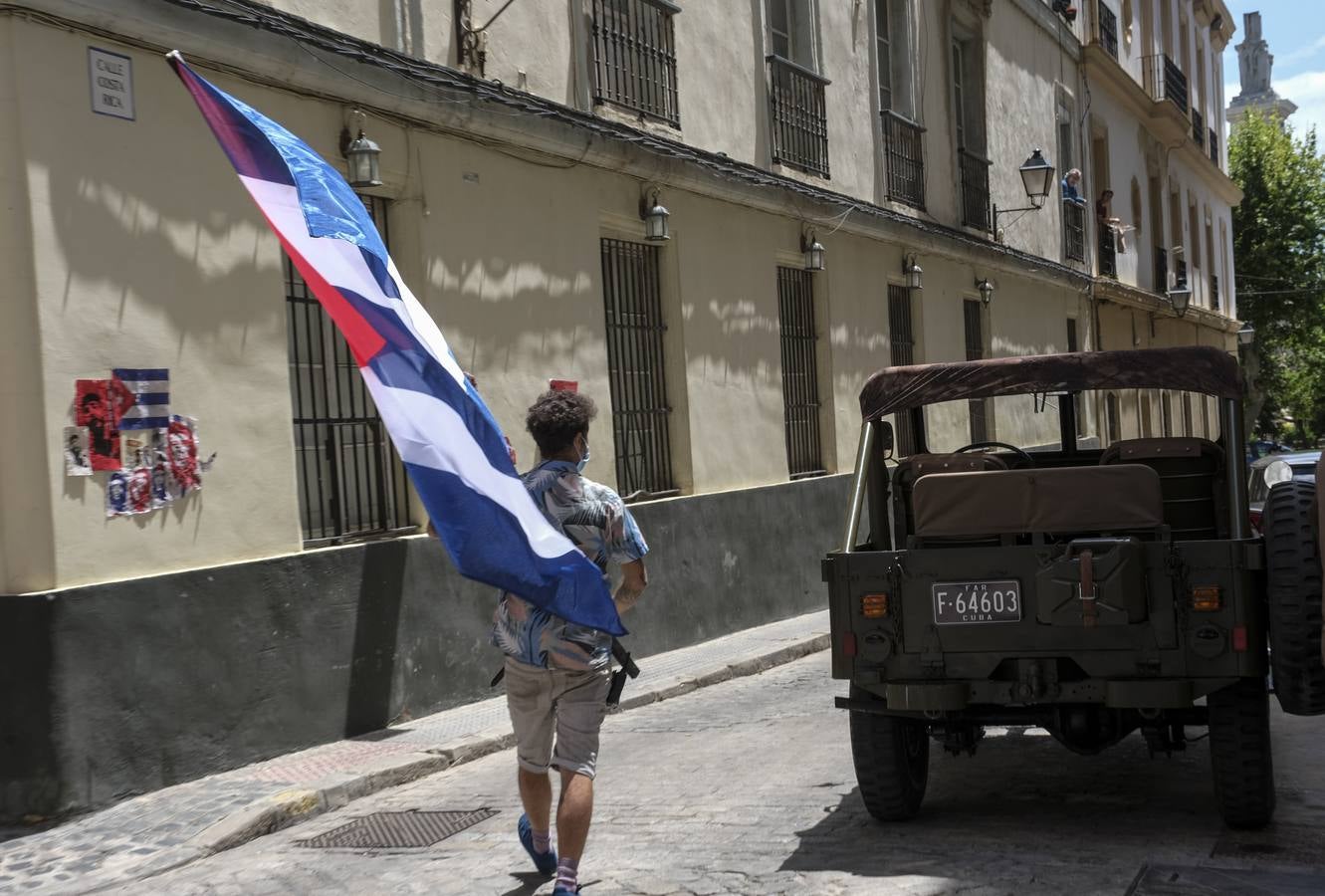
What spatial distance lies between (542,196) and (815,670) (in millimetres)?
4023

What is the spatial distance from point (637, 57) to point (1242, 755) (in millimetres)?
8252

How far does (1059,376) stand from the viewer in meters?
6.18

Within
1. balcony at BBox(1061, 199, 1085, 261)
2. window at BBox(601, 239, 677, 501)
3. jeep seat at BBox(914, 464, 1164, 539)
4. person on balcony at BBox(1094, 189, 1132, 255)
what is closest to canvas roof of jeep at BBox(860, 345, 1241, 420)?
jeep seat at BBox(914, 464, 1164, 539)

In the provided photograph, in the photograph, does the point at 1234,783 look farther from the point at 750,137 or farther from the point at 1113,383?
the point at 750,137

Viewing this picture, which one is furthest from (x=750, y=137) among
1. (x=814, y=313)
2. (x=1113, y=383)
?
(x=1113, y=383)

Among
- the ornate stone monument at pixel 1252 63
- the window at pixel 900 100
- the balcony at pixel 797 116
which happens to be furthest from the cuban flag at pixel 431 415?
the ornate stone monument at pixel 1252 63

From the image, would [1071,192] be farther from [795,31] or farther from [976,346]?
[795,31]

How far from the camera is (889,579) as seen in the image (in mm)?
5664

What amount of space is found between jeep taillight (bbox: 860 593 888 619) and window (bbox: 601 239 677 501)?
5.72 meters

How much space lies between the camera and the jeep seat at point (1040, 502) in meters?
5.57

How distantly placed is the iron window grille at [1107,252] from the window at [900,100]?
9.76 metres

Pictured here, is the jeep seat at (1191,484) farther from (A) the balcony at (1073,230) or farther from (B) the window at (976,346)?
(A) the balcony at (1073,230)

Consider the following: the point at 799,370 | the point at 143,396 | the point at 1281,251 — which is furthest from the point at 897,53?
the point at 1281,251

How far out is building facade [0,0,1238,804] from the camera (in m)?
6.79
